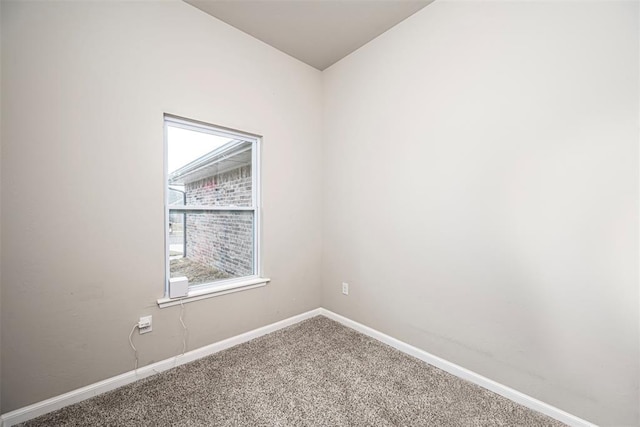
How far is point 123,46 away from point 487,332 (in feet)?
10.8

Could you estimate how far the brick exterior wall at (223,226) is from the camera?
2279 millimetres

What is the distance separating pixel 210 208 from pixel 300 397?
66.9 inches

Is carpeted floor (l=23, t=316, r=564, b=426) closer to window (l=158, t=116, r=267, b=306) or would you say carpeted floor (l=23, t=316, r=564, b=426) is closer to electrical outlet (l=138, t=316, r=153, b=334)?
electrical outlet (l=138, t=316, r=153, b=334)

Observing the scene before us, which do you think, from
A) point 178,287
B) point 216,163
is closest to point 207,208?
point 216,163

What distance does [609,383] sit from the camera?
4.58ft

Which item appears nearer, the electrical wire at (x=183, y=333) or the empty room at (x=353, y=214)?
the empty room at (x=353, y=214)

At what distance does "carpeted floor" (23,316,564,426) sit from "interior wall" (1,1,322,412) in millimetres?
241

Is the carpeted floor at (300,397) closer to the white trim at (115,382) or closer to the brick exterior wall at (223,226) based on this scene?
the white trim at (115,382)

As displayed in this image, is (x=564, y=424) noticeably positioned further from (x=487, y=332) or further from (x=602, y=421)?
(x=487, y=332)

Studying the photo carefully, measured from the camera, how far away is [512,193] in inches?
66.6

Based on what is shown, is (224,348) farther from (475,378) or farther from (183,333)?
(475,378)

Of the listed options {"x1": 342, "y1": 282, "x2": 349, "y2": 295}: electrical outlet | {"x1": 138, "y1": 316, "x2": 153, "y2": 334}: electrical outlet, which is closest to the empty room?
{"x1": 138, "y1": 316, "x2": 153, "y2": 334}: electrical outlet

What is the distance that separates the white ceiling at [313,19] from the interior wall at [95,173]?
170 millimetres

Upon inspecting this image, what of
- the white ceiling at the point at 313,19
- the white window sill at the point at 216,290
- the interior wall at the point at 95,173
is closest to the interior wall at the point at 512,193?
the white ceiling at the point at 313,19
